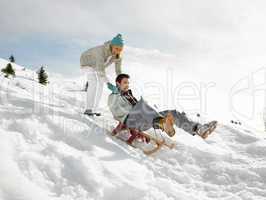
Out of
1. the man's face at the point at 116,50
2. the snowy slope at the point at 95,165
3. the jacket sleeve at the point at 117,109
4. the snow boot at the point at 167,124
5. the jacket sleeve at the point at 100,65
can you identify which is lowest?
the snowy slope at the point at 95,165

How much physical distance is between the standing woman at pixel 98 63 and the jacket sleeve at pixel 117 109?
2.82ft

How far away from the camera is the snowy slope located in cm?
387

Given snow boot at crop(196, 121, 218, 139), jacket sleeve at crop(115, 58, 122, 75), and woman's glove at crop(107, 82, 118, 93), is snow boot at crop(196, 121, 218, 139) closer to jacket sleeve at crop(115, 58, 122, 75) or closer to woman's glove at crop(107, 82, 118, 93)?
woman's glove at crop(107, 82, 118, 93)

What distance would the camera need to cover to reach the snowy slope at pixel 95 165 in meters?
3.87

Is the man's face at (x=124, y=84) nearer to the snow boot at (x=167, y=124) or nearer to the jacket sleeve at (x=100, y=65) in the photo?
the jacket sleeve at (x=100, y=65)

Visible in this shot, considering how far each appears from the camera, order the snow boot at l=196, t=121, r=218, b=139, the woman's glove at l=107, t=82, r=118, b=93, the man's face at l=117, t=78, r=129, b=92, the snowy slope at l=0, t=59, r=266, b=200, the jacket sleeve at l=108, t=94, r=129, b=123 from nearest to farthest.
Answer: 1. the snowy slope at l=0, t=59, r=266, b=200
2. the jacket sleeve at l=108, t=94, r=129, b=123
3. the woman's glove at l=107, t=82, r=118, b=93
4. the man's face at l=117, t=78, r=129, b=92
5. the snow boot at l=196, t=121, r=218, b=139

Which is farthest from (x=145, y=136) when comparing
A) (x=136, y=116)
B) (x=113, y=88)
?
(x=113, y=88)

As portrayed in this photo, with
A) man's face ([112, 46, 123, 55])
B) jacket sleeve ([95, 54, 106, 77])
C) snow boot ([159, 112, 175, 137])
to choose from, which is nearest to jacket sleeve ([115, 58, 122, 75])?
man's face ([112, 46, 123, 55])

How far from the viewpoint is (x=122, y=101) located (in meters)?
6.66

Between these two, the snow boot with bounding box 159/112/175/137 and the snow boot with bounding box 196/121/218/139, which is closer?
the snow boot with bounding box 159/112/175/137

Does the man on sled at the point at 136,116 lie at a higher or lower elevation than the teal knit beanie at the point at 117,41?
lower

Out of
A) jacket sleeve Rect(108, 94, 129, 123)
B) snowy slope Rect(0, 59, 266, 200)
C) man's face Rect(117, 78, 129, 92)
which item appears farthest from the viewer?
man's face Rect(117, 78, 129, 92)

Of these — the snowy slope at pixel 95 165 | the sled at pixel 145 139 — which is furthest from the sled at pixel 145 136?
the snowy slope at pixel 95 165

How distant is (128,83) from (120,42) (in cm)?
106
